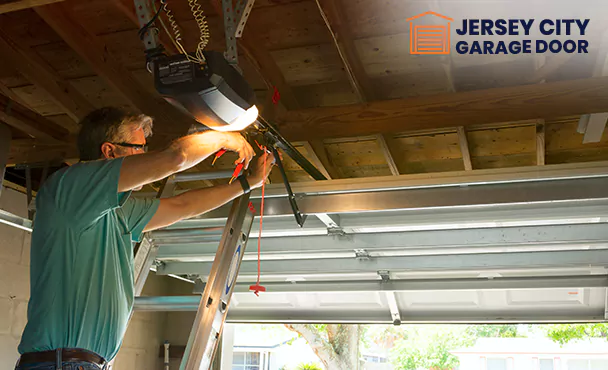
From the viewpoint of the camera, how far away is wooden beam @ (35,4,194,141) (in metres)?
2.51

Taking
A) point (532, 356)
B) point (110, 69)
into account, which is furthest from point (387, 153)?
point (532, 356)

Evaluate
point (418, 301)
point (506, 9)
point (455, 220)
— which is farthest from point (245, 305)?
point (506, 9)

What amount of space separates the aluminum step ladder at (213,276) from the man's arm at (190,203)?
17cm

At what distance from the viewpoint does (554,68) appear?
8.71ft

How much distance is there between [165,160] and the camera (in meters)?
1.78

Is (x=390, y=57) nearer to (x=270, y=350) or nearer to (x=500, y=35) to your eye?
(x=500, y=35)

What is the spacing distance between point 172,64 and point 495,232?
7.36ft

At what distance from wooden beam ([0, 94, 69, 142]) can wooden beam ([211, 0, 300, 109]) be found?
136cm

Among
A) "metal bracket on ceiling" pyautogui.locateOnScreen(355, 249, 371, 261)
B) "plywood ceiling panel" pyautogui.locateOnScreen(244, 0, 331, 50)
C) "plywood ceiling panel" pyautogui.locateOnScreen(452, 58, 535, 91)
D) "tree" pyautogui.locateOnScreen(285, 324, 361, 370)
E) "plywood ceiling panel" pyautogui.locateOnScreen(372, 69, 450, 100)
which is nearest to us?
"plywood ceiling panel" pyautogui.locateOnScreen(244, 0, 331, 50)

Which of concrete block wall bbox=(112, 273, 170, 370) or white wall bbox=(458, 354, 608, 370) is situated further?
white wall bbox=(458, 354, 608, 370)

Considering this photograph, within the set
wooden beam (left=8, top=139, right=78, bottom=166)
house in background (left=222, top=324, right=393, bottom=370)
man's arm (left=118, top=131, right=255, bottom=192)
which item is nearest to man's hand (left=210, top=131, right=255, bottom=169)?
man's arm (left=118, top=131, right=255, bottom=192)

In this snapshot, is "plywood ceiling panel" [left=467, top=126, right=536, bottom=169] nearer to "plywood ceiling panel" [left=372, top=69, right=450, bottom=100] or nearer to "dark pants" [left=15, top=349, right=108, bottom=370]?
"plywood ceiling panel" [left=372, top=69, right=450, bottom=100]

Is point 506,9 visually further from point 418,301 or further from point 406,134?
point 418,301

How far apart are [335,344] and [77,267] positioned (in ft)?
36.6
